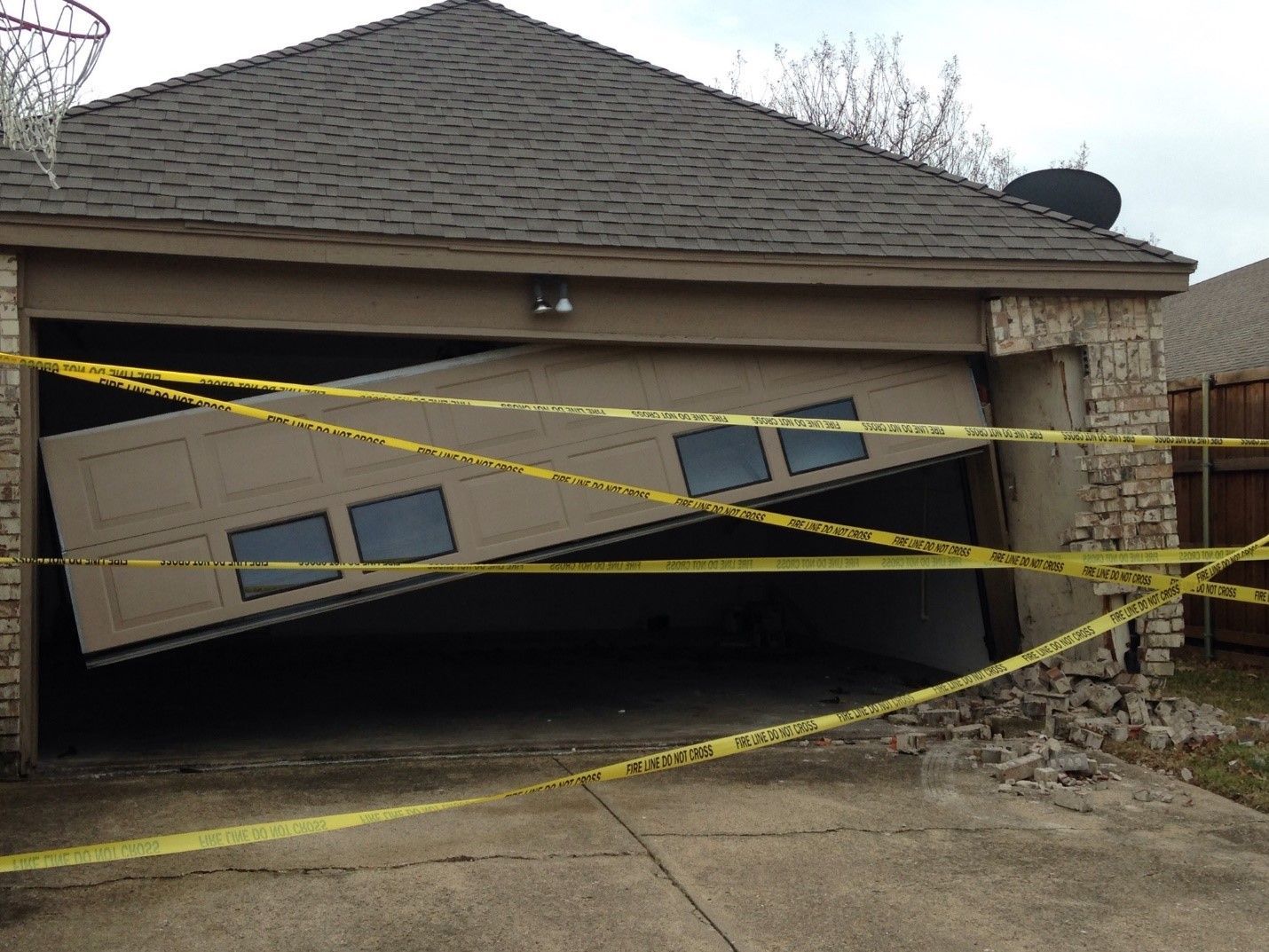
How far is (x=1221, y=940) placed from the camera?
14.2 ft

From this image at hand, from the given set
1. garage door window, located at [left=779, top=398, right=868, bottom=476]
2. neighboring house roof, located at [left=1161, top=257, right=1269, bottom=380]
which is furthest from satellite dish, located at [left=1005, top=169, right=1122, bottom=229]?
neighboring house roof, located at [left=1161, top=257, right=1269, bottom=380]

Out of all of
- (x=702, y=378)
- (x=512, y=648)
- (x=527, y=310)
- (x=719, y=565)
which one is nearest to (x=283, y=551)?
(x=527, y=310)

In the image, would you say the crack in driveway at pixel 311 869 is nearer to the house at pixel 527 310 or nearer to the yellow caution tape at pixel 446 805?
the yellow caution tape at pixel 446 805

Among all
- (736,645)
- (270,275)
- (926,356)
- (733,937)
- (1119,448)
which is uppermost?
(270,275)

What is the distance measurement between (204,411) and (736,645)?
7989 mm

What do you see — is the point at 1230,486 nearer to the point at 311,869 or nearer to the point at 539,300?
the point at 539,300

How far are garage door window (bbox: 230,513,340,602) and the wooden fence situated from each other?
7514 mm

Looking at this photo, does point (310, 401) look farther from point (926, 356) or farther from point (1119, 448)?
point (1119, 448)

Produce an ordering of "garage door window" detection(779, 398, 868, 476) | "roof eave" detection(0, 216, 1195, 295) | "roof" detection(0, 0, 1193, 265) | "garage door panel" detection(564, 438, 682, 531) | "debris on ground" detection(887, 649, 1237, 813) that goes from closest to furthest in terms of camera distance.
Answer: "debris on ground" detection(887, 649, 1237, 813) → "roof eave" detection(0, 216, 1195, 295) → "roof" detection(0, 0, 1193, 265) → "garage door panel" detection(564, 438, 682, 531) → "garage door window" detection(779, 398, 868, 476)

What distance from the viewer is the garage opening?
28.7 feet

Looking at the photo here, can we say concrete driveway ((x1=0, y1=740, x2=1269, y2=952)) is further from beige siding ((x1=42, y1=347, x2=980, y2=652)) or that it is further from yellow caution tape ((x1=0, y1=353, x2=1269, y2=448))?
yellow caution tape ((x1=0, y1=353, x2=1269, y2=448))

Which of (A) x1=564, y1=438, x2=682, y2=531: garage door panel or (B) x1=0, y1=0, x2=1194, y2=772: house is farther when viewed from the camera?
(A) x1=564, y1=438, x2=682, y2=531: garage door panel

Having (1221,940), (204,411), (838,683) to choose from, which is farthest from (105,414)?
(1221,940)

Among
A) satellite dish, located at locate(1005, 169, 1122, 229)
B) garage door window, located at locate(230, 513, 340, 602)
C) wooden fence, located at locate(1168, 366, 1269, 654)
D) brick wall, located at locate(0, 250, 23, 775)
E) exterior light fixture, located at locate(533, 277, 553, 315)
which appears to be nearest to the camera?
brick wall, located at locate(0, 250, 23, 775)
